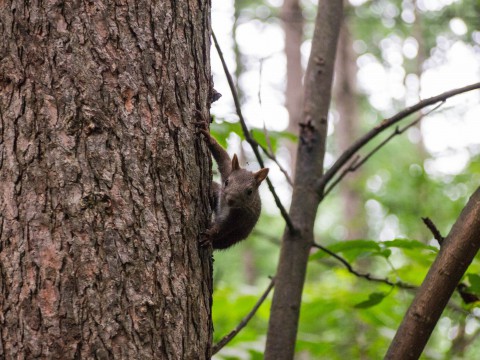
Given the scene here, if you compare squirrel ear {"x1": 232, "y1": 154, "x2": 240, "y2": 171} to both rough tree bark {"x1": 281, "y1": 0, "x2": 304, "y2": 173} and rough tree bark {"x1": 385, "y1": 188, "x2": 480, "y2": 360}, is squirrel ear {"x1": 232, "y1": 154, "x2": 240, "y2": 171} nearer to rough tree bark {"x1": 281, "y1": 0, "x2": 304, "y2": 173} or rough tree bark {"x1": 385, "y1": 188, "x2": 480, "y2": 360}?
rough tree bark {"x1": 385, "y1": 188, "x2": 480, "y2": 360}

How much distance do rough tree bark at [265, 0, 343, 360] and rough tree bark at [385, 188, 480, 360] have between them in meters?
0.69

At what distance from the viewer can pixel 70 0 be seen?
1.85 meters

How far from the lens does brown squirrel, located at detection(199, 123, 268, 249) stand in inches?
126

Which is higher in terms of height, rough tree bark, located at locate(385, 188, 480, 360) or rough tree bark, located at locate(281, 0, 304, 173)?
rough tree bark, located at locate(281, 0, 304, 173)

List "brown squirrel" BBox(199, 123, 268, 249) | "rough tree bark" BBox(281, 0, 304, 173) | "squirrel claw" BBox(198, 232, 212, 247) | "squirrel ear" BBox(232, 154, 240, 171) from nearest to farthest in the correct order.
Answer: "squirrel claw" BBox(198, 232, 212, 247) < "brown squirrel" BBox(199, 123, 268, 249) < "squirrel ear" BBox(232, 154, 240, 171) < "rough tree bark" BBox(281, 0, 304, 173)

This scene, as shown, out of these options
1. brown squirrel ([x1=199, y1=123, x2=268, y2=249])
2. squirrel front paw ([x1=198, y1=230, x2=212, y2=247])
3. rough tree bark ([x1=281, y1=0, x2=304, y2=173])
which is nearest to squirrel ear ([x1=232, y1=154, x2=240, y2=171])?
brown squirrel ([x1=199, y1=123, x2=268, y2=249])

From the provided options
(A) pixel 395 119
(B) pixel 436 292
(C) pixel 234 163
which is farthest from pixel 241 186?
(B) pixel 436 292

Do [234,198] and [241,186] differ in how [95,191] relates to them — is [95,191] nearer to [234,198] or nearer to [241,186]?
[234,198]

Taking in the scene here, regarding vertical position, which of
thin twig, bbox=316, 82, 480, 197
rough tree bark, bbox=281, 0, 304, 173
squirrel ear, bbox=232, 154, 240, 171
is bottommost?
thin twig, bbox=316, 82, 480, 197

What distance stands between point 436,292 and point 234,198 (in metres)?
1.38

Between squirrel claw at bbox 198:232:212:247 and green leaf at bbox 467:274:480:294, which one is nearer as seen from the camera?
squirrel claw at bbox 198:232:212:247

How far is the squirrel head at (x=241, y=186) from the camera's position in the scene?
326 centimetres

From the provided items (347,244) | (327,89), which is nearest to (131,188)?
(347,244)

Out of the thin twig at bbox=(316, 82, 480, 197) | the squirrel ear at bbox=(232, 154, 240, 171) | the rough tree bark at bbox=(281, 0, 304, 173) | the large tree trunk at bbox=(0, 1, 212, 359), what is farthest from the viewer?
the rough tree bark at bbox=(281, 0, 304, 173)
